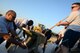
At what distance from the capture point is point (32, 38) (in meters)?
6.25

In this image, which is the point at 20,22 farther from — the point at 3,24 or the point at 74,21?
the point at 3,24

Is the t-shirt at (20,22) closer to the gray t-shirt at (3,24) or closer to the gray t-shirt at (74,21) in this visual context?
the gray t-shirt at (3,24)

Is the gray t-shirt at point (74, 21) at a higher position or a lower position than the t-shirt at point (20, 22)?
higher

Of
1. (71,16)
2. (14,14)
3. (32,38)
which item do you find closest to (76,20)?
(71,16)

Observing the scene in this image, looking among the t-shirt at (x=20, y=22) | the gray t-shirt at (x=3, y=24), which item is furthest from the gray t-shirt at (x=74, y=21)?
the t-shirt at (x=20, y=22)

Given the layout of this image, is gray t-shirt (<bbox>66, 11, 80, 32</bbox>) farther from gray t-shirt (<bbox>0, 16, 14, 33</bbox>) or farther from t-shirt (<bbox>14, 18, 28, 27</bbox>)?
t-shirt (<bbox>14, 18, 28, 27</bbox>)

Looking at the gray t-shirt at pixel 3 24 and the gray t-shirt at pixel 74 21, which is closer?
the gray t-shirt at pixel 3 24

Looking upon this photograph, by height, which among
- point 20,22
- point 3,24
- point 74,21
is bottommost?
point 20,22

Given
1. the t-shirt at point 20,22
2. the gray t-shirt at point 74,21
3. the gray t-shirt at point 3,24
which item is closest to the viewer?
the gray t-shirt at point 3,24

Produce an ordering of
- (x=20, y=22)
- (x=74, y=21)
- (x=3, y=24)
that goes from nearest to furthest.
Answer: (x=3, y=24) < (x=74, y=21) < (x=20, y=22)

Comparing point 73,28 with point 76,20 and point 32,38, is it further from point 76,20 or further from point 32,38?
point 32,38

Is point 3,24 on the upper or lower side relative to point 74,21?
upper

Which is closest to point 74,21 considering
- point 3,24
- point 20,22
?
point 3,24

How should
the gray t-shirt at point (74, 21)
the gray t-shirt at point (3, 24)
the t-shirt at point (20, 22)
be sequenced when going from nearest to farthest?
1. the gray t-shirt at point (3, 24)
2. the gray t-shirt at point (74, 21)
3. the t-shirt at point (20, 22)
